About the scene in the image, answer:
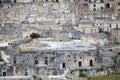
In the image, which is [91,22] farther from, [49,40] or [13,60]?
[13,60]

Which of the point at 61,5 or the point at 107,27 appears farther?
the point at 61,5

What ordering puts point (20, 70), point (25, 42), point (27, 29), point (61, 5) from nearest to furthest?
1. point (20, 70)
2. point (25, 42)
3. point (27, 29)
4. point (61, 5)

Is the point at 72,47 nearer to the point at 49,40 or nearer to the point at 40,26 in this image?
the point at 49,40

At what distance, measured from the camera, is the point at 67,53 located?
195 feet

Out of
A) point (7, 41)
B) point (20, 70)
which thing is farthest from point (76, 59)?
point (7, 41)

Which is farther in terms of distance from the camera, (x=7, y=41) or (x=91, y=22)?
(x=91, y=22)

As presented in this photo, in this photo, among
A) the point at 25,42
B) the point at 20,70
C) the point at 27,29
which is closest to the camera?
the point at 20,70

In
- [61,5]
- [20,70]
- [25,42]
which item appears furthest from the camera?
[61,5]

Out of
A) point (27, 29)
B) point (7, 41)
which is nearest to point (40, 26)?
point (27, 29)

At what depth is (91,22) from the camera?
72750mm

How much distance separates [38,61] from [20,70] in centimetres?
208

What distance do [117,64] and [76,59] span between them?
3.61 meters

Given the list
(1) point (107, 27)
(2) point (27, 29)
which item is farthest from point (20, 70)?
(1) point (107, 27)

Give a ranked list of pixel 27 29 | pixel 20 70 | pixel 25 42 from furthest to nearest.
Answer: pixel 27 29, pixel 25 42, pixel 20 70
